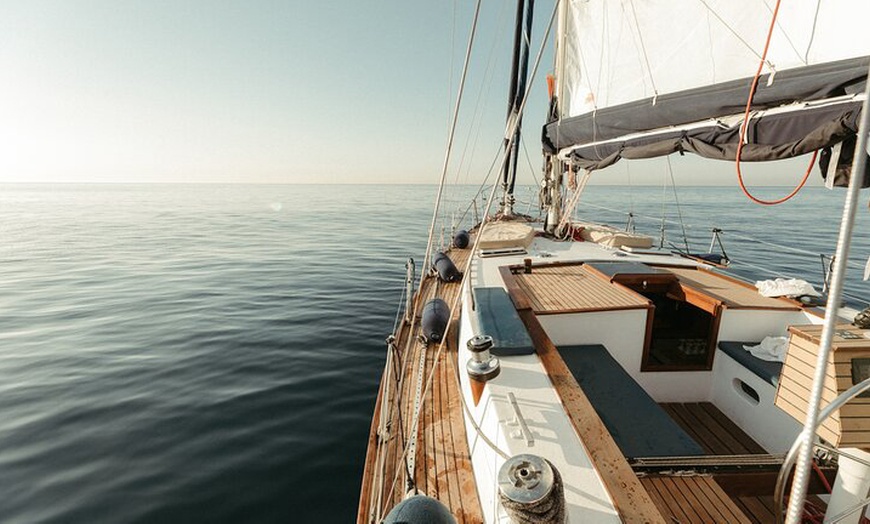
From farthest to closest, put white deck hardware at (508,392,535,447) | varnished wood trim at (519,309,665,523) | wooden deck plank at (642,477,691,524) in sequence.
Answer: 1. wooden deck plank at (642,477,691,524)
2. white deck hardware at (508,392,535,447)
3. varnished wood trim at (519,309,665,523)

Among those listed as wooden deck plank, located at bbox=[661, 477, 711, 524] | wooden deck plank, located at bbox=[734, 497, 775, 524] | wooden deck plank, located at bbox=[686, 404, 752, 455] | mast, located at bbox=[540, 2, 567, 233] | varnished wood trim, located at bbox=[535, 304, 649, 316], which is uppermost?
mast, located at bbox=[540, 2, 567, 233]

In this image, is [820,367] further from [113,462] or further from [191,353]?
[191,353]

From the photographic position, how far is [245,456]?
582 centimetres

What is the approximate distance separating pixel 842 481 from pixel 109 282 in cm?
2047

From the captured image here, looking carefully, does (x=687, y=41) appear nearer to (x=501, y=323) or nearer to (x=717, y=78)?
(x=717, y=78)

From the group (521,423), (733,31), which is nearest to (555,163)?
(733,31)

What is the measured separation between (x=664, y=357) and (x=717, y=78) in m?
3.84

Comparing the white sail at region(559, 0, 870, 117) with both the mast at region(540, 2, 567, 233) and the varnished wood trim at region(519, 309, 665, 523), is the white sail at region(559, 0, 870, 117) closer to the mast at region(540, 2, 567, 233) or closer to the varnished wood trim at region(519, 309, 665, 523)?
the mast at region(540, 2, 567, 233)

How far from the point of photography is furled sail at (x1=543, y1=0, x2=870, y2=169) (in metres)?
2.99

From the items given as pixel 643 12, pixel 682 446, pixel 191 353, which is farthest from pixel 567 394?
pixel 191 353

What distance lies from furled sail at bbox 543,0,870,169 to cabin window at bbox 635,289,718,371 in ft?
7.64

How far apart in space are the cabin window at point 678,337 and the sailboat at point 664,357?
1.2 inches

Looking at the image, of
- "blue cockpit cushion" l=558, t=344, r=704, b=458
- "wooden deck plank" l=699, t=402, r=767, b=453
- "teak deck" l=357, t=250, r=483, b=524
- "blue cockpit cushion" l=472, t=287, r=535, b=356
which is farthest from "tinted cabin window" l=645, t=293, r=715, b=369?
"teak deck" l=357, t=250, r=483, b=524

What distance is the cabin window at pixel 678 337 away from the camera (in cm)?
512
